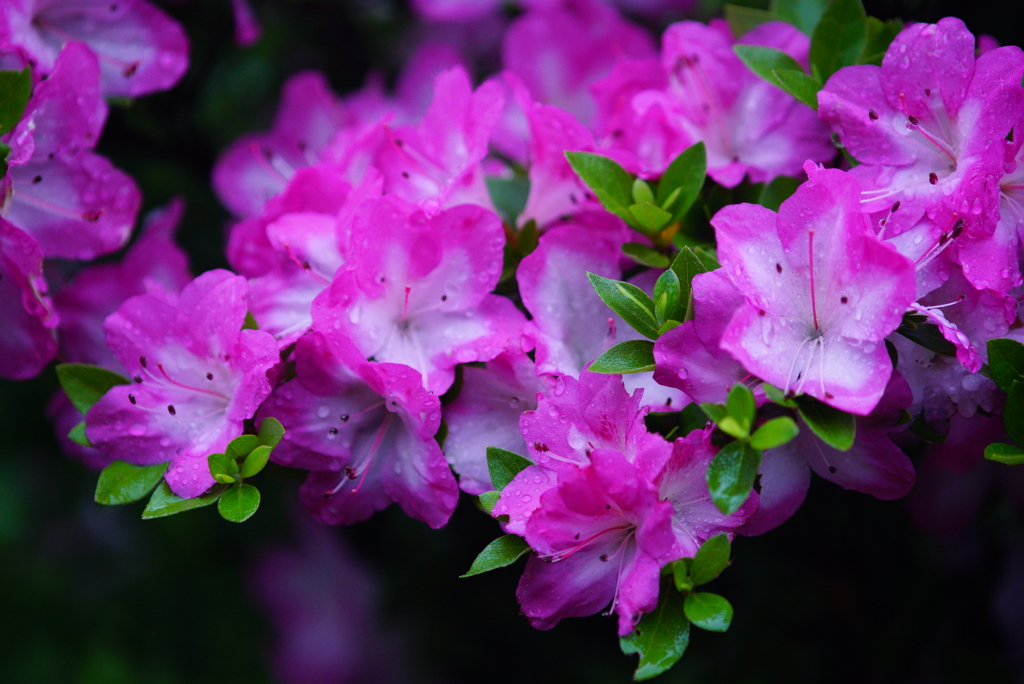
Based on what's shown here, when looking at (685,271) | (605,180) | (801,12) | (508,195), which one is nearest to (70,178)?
(508,195)

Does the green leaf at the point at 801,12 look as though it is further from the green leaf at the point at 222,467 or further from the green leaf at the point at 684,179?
the green leaf at the point at 222,467

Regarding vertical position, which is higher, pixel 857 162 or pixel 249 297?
pixel 857 162

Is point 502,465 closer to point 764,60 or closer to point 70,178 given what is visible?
point 764,60

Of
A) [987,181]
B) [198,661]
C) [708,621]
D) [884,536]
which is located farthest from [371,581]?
[987,181]

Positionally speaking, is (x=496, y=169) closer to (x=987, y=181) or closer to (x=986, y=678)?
(x=987, y=181)

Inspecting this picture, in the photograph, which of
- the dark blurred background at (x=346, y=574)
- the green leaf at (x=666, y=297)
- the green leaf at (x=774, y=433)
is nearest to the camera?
the green leaf at (x=774, y=433)

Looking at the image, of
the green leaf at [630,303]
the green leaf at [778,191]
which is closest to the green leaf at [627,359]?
the green leaf at [630,303]
